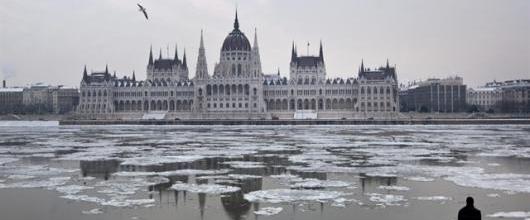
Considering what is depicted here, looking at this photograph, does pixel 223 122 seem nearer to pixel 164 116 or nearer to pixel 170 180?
pixel 164 116

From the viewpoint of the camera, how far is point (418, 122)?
103 m

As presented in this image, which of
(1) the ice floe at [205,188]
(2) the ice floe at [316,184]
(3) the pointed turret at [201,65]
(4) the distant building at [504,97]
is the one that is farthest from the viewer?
(4) the distant building at [504,97]

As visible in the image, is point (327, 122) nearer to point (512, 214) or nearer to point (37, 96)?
point (512, 214)

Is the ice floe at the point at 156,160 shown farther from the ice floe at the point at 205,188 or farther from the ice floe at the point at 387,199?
the ice floe at the point at 387,199

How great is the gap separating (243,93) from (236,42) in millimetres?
16470

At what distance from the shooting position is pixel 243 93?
463ft

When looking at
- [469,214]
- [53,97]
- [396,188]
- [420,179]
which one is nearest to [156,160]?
[420,179]

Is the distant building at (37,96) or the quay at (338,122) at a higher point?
the distant building at (37,96)

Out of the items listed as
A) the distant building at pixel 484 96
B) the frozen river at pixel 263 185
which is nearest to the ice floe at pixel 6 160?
the frozen river at pixel 263 185

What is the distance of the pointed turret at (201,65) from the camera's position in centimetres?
14538

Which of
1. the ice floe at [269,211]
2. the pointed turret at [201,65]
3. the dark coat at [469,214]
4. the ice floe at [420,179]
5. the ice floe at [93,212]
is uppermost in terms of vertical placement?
the pointed turret at [201,65]

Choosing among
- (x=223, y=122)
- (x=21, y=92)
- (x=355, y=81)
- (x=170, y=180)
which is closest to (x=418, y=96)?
(x=355, y=81)

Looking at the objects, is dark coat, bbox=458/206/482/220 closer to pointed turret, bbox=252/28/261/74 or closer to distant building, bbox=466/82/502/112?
pointed turret, bbox=252/28/261/74

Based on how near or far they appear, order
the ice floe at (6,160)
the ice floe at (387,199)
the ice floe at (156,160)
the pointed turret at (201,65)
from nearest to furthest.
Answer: the ice floe at (387,199) < the ice floe at (156,160) < the ice floe at (6,160) < the pointed turret at (201,65)
